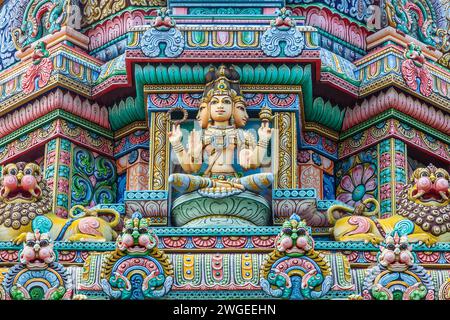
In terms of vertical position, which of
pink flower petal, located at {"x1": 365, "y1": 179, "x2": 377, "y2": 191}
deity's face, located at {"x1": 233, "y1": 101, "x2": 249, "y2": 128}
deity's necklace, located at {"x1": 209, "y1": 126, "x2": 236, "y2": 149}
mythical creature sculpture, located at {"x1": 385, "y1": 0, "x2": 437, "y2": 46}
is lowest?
pink flower petal, located at {"x1": 365, "y1": 179, "x2": 377, "y2": 191}

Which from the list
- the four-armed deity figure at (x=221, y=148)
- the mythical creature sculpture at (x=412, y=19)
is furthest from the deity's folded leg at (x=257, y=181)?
the mythical creature sculpture at (x=412, y=19)

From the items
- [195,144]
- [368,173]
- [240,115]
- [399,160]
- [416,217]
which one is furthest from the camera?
[368,173]

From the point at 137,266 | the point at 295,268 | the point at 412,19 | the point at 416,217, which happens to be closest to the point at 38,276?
the point at 137,266

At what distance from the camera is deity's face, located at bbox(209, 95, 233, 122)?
37.1 metres

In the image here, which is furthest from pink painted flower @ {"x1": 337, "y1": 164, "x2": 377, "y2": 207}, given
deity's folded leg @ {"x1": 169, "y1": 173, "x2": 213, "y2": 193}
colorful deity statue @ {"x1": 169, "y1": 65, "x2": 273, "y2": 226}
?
deity's folded leg @ {"x1": 169, "y1": 173, "x2": 213, "y2": 193}

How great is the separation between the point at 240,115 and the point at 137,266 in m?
3.94

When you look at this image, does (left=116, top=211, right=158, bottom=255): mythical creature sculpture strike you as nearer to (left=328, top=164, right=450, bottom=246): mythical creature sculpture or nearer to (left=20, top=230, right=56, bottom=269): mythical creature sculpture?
(left=20, top=230, right=56, bottom=269): mythical creature sculpture

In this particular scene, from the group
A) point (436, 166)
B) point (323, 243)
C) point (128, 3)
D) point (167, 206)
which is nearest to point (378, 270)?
point (323, 243)

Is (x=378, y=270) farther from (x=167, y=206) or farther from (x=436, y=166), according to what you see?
(x=436, y=166)

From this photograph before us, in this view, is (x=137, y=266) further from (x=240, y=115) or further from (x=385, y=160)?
(x=385, y=160)

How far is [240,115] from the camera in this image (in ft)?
123

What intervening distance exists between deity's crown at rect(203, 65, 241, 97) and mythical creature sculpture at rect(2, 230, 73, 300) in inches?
169

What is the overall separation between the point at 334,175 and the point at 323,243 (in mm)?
4370

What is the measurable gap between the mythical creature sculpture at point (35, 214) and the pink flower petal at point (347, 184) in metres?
4.14
